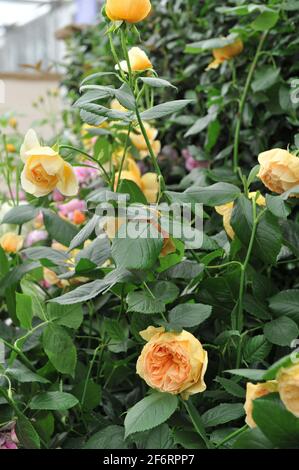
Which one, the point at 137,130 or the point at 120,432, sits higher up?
the point at 137,130

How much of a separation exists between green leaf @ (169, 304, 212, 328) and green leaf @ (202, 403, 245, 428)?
9cm

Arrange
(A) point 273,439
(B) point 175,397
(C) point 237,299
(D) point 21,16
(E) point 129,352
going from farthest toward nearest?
(D) point 21,16, (E) point 129,352, (C) point 237,299, (B) point 175,397, (A) point 273,439

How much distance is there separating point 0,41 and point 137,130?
584cm

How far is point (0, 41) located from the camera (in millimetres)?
6566

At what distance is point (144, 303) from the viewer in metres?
0.66

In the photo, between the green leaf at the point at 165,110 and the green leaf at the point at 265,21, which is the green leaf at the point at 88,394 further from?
the green leaf at the point at 265,21

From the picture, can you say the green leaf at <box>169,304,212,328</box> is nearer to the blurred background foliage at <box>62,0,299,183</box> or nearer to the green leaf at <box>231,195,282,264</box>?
the green leaf at <box>231,195,282,264</box>

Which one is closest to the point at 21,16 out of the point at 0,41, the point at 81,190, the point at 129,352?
the point at 0,41

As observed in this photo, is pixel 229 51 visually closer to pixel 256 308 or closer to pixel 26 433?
pixel 256 308

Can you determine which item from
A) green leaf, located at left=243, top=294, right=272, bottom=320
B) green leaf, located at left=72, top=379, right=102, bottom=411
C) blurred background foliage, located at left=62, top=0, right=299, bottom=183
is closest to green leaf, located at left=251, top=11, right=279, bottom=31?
blurred background foliage, located at left=62, top=0, right=299, bottom=183

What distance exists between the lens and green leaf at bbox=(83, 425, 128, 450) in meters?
0.71

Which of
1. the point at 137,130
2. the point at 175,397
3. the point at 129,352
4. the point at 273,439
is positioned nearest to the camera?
the point at 273,439
